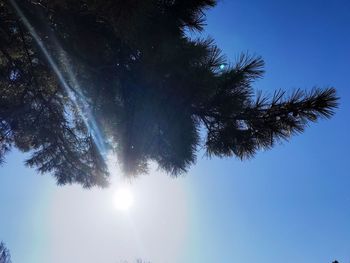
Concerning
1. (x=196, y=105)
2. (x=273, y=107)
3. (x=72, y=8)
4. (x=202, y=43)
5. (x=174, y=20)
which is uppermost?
(x=174, y=20)

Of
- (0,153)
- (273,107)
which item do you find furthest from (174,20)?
(0,153)

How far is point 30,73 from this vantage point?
5.75 metres

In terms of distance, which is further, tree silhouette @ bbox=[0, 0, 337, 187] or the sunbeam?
the sunbeam

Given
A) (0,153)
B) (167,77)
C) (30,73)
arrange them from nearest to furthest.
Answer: (167,77) < (30,73) < (0,153)

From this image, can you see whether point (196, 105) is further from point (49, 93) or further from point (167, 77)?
point (49, 93)

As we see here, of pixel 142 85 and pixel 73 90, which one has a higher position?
pixel 73 90

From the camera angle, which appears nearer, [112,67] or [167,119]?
[167,119]

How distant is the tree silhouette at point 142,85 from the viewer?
4.19 meters

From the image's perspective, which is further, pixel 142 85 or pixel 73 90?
pixel 73 90

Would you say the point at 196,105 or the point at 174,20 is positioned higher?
the point at 174,20

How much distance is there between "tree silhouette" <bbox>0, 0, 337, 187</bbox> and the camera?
4.19 metres

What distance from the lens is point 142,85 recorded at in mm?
4691

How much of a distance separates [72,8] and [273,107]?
8.04ft

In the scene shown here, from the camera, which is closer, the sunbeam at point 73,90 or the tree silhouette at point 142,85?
the tree silhouette at point 142,85
